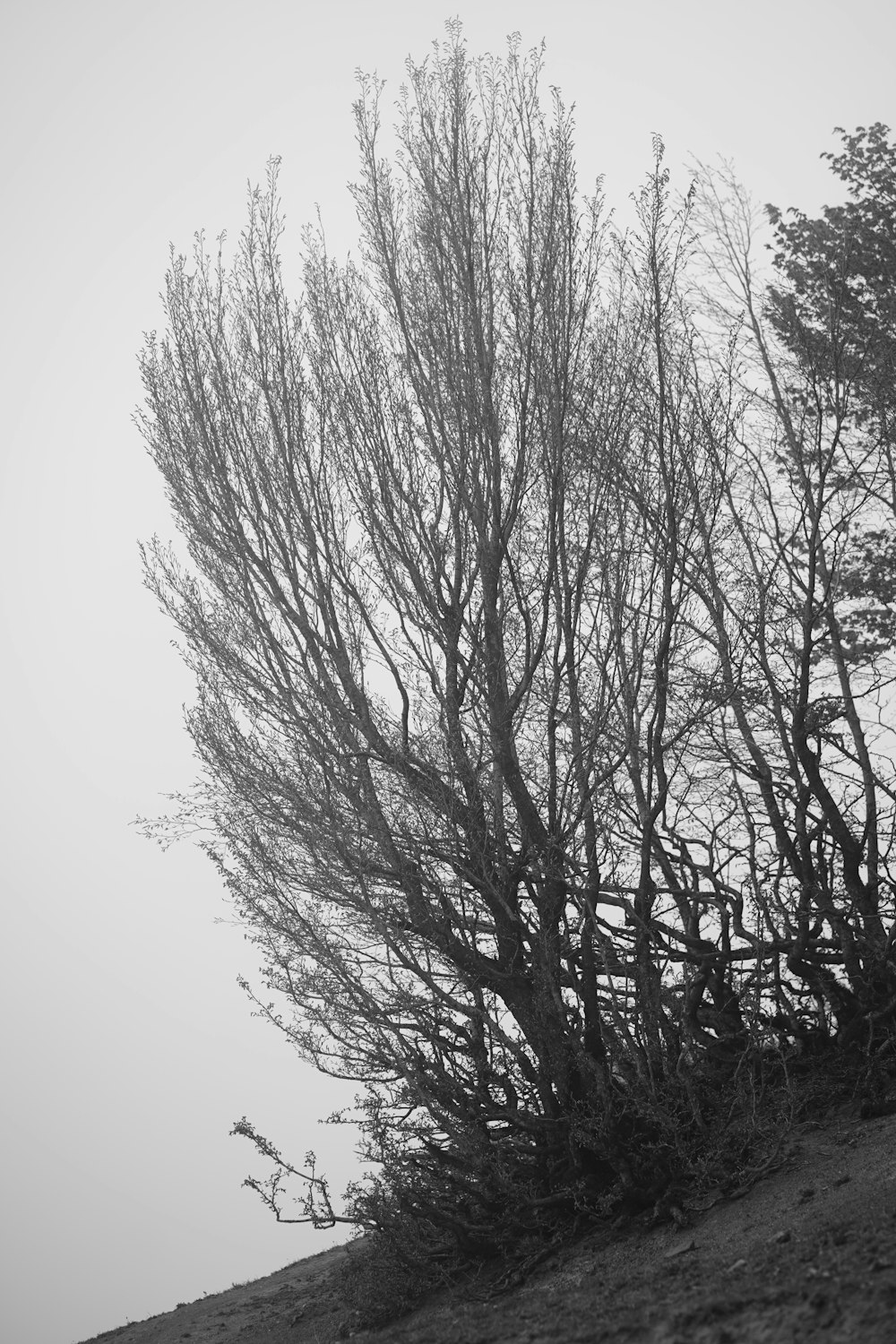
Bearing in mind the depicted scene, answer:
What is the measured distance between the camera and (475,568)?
21.8ft

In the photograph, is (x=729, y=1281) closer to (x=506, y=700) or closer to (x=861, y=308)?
(x=506, y=700)

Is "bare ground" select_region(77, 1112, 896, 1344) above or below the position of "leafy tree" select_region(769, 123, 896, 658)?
below

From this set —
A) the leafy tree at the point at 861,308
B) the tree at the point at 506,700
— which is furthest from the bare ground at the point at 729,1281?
the leafy tree at the point at 861,308

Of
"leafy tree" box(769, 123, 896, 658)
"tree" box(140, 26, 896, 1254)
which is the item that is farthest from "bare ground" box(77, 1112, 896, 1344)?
"leafy tree" box(769, 123, 896, 658)

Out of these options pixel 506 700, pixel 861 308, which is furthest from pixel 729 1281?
pixel 861 308

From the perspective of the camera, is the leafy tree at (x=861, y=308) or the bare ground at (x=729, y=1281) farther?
the leafy tree at (x=861, y=308)

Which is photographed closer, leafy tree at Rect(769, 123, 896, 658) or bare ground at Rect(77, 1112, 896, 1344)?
bare ground at Rect(77, 1112, 896, 1344)

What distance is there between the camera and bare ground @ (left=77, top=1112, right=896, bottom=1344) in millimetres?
3279

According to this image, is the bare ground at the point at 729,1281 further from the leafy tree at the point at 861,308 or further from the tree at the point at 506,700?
the leafy tree at the point at 861,308

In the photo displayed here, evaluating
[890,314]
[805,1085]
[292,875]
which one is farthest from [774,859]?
[890,314]

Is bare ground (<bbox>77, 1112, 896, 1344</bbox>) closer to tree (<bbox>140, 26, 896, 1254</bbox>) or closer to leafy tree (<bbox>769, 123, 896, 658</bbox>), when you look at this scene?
tree (<bbox>140, 26, 896, 1254</bbox>)

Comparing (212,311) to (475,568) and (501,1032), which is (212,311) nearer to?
(475,568)

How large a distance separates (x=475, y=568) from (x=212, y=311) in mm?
2937

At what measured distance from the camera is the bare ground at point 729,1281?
10.8 ft
